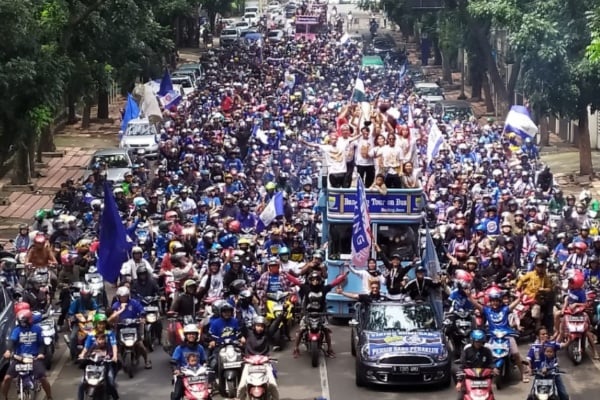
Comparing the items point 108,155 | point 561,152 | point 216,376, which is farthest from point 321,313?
point 561,152

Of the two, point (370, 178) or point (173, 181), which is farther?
point (173, 181)

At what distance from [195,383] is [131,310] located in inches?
127

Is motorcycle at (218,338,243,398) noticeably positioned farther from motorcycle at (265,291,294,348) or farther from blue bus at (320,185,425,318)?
blue bus at (320,185,425,318)

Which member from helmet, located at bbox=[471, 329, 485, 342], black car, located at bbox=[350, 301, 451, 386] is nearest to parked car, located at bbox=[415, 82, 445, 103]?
black car, located at bbox=[350, 301, 451, 386]

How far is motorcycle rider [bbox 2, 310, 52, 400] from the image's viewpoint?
57.7 feet

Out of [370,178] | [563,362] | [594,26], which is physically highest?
[594,26]

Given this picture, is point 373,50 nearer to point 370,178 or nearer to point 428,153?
point 428,153

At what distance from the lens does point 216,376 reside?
60.5 feet

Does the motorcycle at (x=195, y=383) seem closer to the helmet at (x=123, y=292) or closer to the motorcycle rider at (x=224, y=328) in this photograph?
the motorcycle rider at (x=224, y=328)

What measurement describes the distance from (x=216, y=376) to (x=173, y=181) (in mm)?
12701

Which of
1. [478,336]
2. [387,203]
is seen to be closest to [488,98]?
[387,203]

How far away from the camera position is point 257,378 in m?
16.5

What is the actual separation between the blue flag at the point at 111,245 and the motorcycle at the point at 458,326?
5.15 metres

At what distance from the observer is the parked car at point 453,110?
45241 mm
